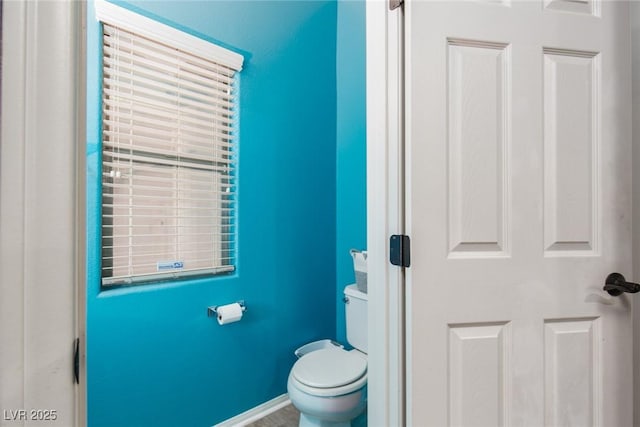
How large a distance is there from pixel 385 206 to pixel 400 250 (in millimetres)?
137

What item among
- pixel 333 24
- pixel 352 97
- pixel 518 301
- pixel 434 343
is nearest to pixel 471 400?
pixel 434 343

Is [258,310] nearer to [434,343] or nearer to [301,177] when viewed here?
[301,177]

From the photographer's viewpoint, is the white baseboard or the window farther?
the white baseboard

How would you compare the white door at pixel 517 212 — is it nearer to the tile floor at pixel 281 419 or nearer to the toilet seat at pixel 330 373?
the toilet seat at pixel 330 373

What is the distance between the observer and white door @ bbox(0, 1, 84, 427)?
1.06 ft

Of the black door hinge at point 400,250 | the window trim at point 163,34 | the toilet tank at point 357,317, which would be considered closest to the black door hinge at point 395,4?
the black door hinge at point 400,250

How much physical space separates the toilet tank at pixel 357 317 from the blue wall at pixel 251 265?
317 millimetres

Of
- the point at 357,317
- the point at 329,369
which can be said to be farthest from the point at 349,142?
the point at 329,369

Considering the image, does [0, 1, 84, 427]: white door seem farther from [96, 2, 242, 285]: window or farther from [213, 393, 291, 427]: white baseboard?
[213, 393, 291, 427]: white baseboard

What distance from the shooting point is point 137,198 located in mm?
1320

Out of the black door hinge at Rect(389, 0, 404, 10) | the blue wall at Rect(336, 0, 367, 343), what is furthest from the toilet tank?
the black door hinge at Rect(389, 0, 404, 10)

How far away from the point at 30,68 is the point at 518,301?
1084 mm

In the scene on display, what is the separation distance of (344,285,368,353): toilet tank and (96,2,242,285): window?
0.72 metres

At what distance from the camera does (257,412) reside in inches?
64.4
